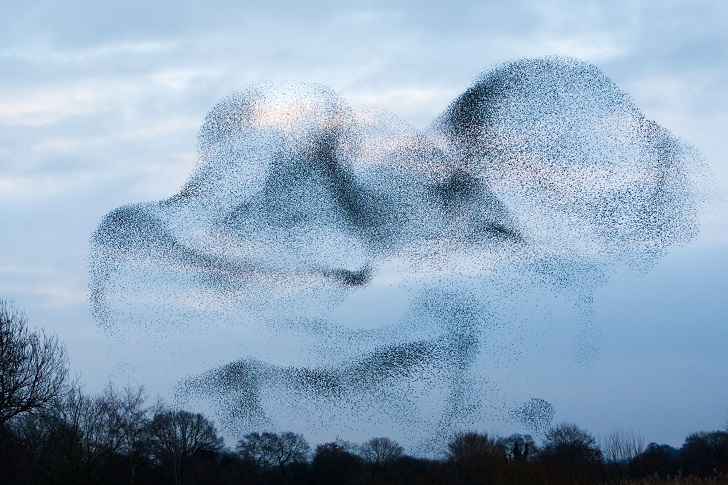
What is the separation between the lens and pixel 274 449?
93.1 metres

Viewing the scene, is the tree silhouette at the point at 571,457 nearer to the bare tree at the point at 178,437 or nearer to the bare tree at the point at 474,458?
the bare tree at the point at 474,458

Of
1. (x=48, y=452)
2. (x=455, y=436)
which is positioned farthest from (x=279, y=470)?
(x=48, y=452)

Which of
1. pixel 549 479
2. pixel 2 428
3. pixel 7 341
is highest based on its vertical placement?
pixel 7 341

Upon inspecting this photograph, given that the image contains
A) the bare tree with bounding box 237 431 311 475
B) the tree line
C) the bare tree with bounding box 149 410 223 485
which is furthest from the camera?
the bare tree with bounding box 237 431 311 475

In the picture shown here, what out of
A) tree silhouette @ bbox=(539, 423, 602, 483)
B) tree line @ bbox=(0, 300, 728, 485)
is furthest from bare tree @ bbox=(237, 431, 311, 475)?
tree silhouette @ bbox=(539, 423, 602, 483)

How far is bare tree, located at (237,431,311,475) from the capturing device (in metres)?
90.8

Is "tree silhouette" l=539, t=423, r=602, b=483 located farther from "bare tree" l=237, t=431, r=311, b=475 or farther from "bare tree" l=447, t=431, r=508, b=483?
"bare tree" l=237, t=431, r=311, b=475

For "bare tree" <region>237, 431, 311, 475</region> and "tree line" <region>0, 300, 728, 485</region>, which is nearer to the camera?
"tree line" <region>0, 300, 728, 485</region>

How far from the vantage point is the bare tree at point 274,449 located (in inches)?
3573

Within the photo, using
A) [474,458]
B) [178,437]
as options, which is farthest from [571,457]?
[178,437]

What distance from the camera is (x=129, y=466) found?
58312 millimetres

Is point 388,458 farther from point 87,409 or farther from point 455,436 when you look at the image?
point 87,409

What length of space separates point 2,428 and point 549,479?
2678cm

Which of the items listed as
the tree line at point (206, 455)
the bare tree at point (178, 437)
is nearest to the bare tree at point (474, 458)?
the tree line at point (206, 455)
